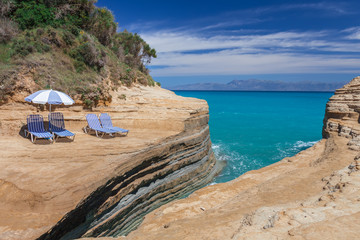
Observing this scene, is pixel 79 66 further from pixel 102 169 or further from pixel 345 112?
pixel 345 112

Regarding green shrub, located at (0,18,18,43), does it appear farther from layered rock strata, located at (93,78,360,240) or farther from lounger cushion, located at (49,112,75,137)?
layered rock strata, located at (93,78,360,240)

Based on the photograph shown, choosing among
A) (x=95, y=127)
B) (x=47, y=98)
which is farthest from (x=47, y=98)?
(x=95, y=127)

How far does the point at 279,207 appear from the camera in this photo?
4402mm

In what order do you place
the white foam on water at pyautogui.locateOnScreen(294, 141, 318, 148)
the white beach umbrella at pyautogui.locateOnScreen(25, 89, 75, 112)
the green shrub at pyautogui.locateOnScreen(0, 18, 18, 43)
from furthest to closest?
the white foam on water at pyautogui.locateOnScreen(294, 141, 318, 148) → the green shrub at pyautogui.locateOnScreen(0, 18, 18, 43) → the white beach umbrella at pyautogui.locateOnScreen(25, 89, 75, 112)

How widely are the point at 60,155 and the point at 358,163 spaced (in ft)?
31.3

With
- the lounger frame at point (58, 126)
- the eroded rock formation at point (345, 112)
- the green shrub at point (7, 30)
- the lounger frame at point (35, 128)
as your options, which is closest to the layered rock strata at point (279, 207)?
the eroded rock formation at point (345, 112)

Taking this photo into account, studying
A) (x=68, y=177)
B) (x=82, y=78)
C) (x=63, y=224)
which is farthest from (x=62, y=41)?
(x=63, y=224)

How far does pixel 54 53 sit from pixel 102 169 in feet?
28.9

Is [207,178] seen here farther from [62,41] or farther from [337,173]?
[62,41]

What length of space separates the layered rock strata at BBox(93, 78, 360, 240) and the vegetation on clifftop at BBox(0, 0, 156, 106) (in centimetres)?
758

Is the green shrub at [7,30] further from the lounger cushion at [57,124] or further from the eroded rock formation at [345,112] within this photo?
the eroded rock formation at [345,112]

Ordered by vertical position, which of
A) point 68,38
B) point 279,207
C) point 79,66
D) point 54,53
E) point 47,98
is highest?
point 68,38

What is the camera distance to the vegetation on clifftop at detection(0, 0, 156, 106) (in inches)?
392

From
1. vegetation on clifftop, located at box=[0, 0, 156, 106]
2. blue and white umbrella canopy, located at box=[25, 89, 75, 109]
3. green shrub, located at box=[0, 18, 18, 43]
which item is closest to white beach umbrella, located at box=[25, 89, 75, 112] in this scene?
blue and white umbrella canopy, located at box=[25, 89, 75, 109]
